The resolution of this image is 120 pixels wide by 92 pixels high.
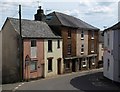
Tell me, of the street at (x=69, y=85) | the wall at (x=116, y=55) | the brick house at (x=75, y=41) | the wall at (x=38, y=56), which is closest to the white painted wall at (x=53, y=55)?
the wall at (x=38, y=56)

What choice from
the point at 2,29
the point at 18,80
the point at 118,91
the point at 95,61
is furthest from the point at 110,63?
the point at 95,61

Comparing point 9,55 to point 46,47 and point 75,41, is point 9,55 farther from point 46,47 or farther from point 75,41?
point 75,41

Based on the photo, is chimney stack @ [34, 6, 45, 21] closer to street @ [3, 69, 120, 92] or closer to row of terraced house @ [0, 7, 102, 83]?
row of terraced house @ [0, 7, 102, 83]

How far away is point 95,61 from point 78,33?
27.2ft

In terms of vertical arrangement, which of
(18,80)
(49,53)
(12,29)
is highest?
(12,29)

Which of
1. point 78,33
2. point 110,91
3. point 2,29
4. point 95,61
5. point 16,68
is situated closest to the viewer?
point 110,91

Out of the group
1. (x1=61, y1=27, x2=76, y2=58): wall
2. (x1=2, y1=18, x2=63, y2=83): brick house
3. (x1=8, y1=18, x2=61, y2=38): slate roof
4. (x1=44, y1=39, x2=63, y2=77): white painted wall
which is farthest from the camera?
(x1=61, y1=27, x2=76, y2=58): wall

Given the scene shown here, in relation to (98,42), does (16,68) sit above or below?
below

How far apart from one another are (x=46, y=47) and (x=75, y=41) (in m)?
8.95

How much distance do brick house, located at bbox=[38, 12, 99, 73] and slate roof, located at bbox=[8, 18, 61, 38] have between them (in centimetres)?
201

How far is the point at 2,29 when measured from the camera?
1592 inches

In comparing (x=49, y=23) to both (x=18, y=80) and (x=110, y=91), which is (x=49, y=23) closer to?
(x=18, y=80)

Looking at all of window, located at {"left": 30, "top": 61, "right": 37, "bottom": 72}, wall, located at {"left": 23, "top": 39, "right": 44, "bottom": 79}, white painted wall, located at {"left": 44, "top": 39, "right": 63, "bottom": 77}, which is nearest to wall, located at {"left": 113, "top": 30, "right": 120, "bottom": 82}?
wall, located at {"left": 23, "top": 39, "right": 44, "bottom": 79}

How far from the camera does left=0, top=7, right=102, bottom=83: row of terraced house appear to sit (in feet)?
125
